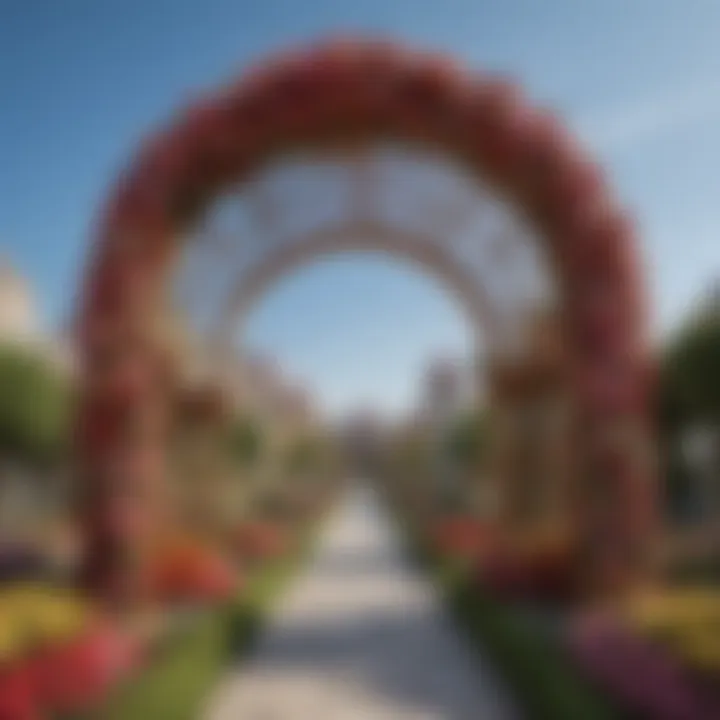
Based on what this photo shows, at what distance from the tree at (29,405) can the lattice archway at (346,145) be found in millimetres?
8040

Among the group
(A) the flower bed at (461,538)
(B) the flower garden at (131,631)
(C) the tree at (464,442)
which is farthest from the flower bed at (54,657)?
(C) the tree at (464,442)

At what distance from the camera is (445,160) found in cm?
848

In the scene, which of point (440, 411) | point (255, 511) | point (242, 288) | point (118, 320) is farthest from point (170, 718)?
point (440, 411)

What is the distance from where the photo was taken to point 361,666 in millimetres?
7039

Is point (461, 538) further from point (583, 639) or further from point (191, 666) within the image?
point (191, 666)

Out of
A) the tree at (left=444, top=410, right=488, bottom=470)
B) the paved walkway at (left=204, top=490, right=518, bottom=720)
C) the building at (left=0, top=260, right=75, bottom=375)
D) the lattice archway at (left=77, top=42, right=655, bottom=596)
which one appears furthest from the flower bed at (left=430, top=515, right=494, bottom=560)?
the building at (left=0, top=260, right=75, bottom=375)

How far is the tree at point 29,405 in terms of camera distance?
52.2 ft

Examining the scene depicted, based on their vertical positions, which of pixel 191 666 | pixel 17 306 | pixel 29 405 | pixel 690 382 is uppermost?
pixel 17 306

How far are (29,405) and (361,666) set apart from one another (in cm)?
1067

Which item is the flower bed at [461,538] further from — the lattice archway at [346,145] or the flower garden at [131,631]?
the lattice archway at [346,145]

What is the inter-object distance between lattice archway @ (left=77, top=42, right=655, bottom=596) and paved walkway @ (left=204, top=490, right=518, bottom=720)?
1521 millimetres

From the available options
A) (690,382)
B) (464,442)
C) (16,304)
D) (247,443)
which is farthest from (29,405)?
(16,304)

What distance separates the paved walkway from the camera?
5691 millimetres

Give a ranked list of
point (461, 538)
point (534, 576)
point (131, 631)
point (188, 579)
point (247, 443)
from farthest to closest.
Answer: point (247, 443) → point (461, 538) → point (188, 579) → point (534, 576) → point (131, 631)
